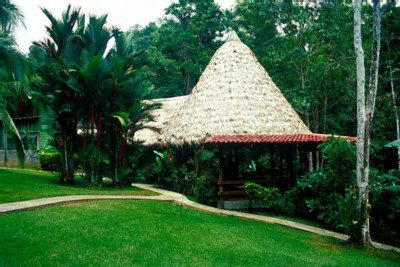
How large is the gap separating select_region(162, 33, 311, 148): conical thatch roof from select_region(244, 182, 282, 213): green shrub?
85.8 inches

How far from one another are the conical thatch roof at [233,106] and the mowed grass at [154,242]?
4.57 meters

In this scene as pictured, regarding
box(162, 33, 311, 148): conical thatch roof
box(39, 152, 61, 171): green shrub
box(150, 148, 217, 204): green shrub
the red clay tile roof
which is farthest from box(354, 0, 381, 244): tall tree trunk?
box(39, 152, 61, 171): green shrub

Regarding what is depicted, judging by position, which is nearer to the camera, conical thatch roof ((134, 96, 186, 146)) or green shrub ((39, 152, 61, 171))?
conical thatch roof ((134, 96, 186, 146))

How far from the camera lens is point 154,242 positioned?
22.9ft

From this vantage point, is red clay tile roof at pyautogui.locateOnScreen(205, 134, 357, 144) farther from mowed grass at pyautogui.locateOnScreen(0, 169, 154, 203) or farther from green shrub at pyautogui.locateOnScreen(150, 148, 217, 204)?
mowed grass at pyautogui.locateOnScreen(0, 169, 154, 203)

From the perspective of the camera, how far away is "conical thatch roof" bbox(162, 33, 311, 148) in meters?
14.0

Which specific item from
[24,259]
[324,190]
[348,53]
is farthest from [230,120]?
[348,53]

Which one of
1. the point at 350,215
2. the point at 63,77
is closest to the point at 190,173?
the point at 63,77

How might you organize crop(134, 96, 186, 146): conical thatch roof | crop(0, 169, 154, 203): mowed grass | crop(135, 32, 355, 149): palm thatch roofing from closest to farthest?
crop(0, 169, 154, 203): mowed grass → crop(135, 32, 355, 149): palm thatch roofing → crop(134, 96, 186, 146): conical thatch roof

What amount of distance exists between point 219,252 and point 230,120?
771cm

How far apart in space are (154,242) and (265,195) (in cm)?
568

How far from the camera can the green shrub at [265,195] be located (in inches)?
471

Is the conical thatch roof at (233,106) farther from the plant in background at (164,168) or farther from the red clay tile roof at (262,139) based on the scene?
the red clay tile roof at (262,139)

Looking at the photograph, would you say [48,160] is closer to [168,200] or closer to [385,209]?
[168,200]
